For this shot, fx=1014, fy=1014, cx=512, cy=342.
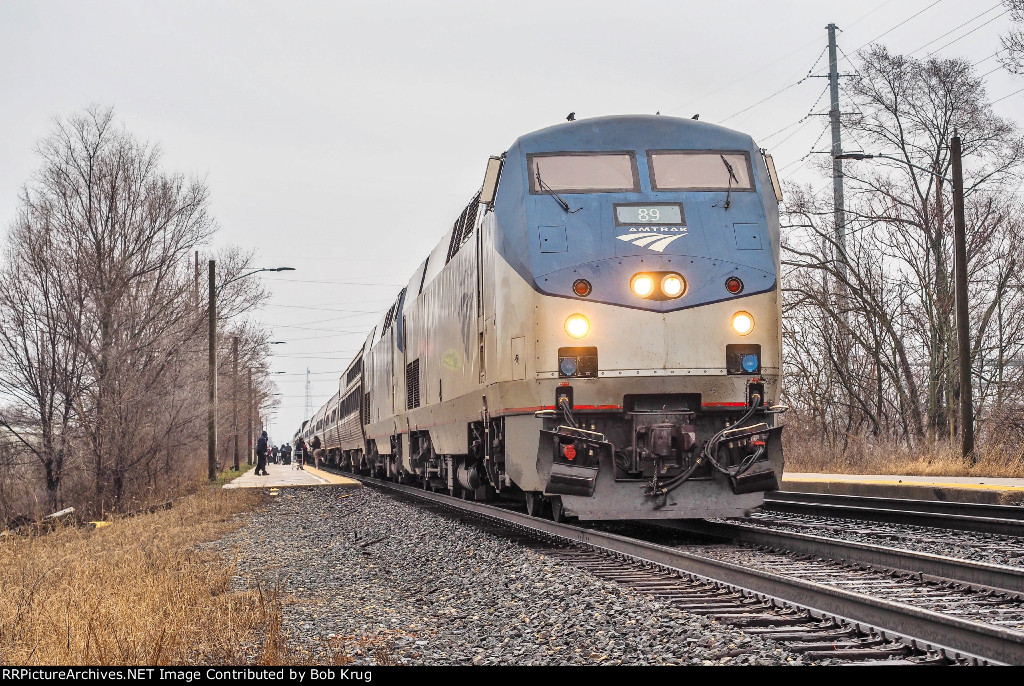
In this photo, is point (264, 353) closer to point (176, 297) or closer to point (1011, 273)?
point (176, 297)

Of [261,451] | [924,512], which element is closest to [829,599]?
[924,512]

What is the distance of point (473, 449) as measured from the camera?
37.8 ft

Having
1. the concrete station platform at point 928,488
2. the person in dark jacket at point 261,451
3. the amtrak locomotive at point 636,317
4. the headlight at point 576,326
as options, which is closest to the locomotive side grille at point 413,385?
the concrete station platform at point 928,488

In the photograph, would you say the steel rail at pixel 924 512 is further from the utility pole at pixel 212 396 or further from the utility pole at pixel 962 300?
the utility pole at pixel 212 396

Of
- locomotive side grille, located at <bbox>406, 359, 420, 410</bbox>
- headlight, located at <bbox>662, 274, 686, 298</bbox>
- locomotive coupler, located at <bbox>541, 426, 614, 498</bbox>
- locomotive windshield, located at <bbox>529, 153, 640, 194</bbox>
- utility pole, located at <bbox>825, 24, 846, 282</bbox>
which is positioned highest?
utility pole, located at <bbox>825, 24, 846, 282</bbox>

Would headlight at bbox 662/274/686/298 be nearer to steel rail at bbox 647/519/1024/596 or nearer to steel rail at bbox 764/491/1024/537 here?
steel rail at bbox 647/519/1024/596

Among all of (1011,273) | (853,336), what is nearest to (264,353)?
(853,336)

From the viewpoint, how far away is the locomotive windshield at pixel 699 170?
9.23m

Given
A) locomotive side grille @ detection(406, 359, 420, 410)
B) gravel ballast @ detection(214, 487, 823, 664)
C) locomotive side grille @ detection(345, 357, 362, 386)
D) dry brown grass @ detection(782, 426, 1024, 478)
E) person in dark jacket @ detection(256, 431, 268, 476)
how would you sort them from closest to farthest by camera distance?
gravel ballast @ detection(214, 487, 823, 664)
locomotive side grille @ detection(406, 359, 420, 410)
dry brown grass @ detection(782, 426, 1024, 478)
locomotive side grille @ detection(345, 357, 362, 386)
person in dark jacket @ detection(256, 431, 268, 476)

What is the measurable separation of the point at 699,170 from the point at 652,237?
1056mm

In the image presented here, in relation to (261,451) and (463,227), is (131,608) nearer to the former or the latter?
(463,227)

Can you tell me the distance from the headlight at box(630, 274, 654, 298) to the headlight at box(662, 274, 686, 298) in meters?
0.11

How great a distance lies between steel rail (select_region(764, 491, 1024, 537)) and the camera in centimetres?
934

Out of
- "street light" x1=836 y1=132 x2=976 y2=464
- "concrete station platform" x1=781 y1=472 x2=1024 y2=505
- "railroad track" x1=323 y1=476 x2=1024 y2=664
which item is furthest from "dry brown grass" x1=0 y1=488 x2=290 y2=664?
"street light" x1=836 y1=132 x2=976 y2=464
